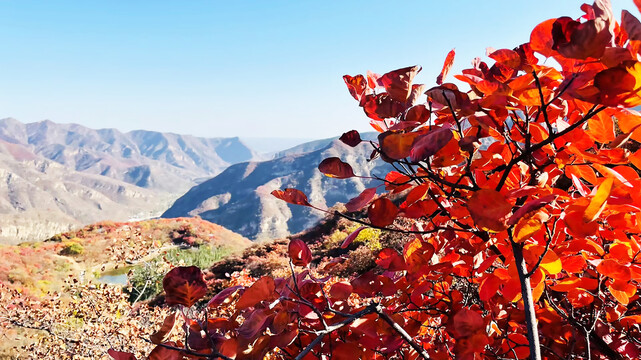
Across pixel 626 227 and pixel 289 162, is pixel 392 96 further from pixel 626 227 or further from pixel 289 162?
pixel 289 162

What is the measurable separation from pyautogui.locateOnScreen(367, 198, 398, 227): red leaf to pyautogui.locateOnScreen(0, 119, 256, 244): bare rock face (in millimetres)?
79582

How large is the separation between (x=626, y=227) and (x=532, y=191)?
1.02 ft

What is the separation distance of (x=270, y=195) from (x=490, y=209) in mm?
59832

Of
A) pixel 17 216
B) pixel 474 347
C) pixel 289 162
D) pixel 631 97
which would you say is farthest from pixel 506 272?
pixel 289 162

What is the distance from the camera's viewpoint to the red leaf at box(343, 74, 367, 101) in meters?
0.63

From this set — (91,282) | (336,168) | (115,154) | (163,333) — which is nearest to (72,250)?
(91,282)

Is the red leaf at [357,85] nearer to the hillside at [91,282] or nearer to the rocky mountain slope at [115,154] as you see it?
the hillside at [91,282]

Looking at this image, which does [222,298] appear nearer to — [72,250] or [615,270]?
[615,270]

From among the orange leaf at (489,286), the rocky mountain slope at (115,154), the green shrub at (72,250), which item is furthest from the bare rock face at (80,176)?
the orange leaf at (489,286)

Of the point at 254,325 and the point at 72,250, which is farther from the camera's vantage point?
the point at 72,250

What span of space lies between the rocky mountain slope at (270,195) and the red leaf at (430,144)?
2332 inches

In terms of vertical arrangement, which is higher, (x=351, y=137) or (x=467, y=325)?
(x=351, y=137)

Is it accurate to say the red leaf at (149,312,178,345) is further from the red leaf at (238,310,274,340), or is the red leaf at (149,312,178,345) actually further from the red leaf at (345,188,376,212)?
the red leaf at (345,188,376,212)

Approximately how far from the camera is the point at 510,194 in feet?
1.64
